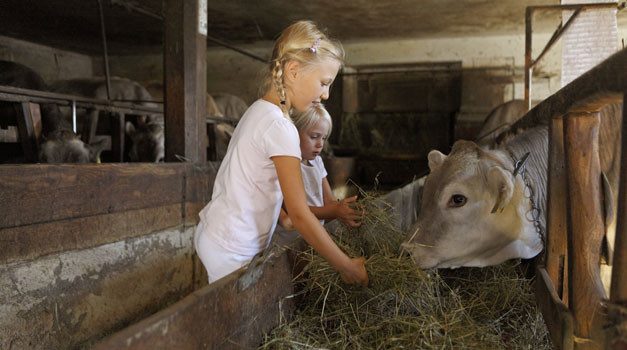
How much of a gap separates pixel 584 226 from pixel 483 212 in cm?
77

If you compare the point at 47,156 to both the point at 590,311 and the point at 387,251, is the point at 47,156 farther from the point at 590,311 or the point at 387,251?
the point at 590,311

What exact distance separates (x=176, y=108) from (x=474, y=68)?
24.9 feet

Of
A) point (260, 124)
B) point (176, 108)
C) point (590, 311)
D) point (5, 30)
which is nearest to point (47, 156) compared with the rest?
point (176, 108)

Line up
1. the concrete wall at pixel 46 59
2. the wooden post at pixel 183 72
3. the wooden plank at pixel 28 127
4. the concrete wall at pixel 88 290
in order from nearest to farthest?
1. the concrete wall at pixel 88 290
2. the wooden post at pixel 183 72
3. the wooden plank at pixel 28 127
4. the concrete wall at pixel 46 59

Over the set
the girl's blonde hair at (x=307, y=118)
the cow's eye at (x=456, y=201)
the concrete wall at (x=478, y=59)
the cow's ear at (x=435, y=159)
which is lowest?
the cow's eye at (x=456, y=201)

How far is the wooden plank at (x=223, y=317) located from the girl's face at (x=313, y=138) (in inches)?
37.8

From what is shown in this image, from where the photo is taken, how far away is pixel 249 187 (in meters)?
1.74

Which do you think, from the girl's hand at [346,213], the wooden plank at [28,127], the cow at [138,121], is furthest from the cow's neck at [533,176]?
the cow at [138,121]

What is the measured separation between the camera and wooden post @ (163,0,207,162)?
10.9 ft

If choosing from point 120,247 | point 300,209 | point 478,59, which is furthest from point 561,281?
point 478,59

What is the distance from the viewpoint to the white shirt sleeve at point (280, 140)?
1.59m

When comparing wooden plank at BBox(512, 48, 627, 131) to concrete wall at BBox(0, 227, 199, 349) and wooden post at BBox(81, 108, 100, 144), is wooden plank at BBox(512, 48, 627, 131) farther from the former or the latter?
wooden post at BBox(81, 108, 100, 144)

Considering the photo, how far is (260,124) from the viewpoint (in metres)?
1.66

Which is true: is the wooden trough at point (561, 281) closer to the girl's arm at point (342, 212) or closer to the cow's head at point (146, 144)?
the girl's arm at point (342, 212)
